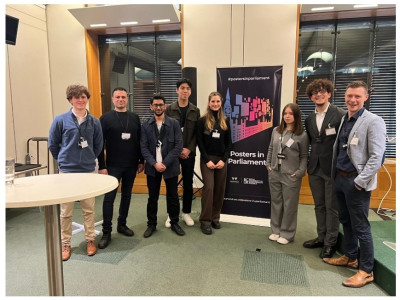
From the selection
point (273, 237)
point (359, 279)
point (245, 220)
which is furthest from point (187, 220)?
point (359, 279)

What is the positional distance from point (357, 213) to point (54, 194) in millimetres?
2022

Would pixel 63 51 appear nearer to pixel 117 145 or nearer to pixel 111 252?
pixel 117 145

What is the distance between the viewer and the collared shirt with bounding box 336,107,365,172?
204cm

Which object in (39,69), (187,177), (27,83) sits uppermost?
(39,69)

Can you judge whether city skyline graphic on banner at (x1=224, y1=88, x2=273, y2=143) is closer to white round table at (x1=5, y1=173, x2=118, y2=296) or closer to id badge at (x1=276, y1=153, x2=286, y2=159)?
id badge at (x1=276, y1=153, x2=286, y2=159)

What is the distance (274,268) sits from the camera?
2.32m

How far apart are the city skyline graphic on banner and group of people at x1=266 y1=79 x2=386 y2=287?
0.28 metres

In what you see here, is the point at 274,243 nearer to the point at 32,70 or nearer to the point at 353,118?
the point at 353,118

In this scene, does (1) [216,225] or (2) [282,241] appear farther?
(1) [216,225]

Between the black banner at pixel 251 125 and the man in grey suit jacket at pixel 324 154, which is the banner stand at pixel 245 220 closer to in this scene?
the black banner at pixel 251 125

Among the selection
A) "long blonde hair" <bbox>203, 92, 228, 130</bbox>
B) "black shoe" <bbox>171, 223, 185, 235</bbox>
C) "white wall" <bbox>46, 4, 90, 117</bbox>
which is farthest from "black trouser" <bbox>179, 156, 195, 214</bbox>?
"white wall" <bbox>46, 4, 90, 117</bbox>

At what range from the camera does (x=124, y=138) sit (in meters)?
2.74

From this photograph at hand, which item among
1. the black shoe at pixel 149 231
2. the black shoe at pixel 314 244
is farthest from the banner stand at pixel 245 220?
the black shoe at pixel 149 231

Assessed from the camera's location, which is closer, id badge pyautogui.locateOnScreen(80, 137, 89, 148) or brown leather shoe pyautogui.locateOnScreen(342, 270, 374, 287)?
brown leather shoe pyautogui.locateOnScreen(342, 270, 374, 287)
